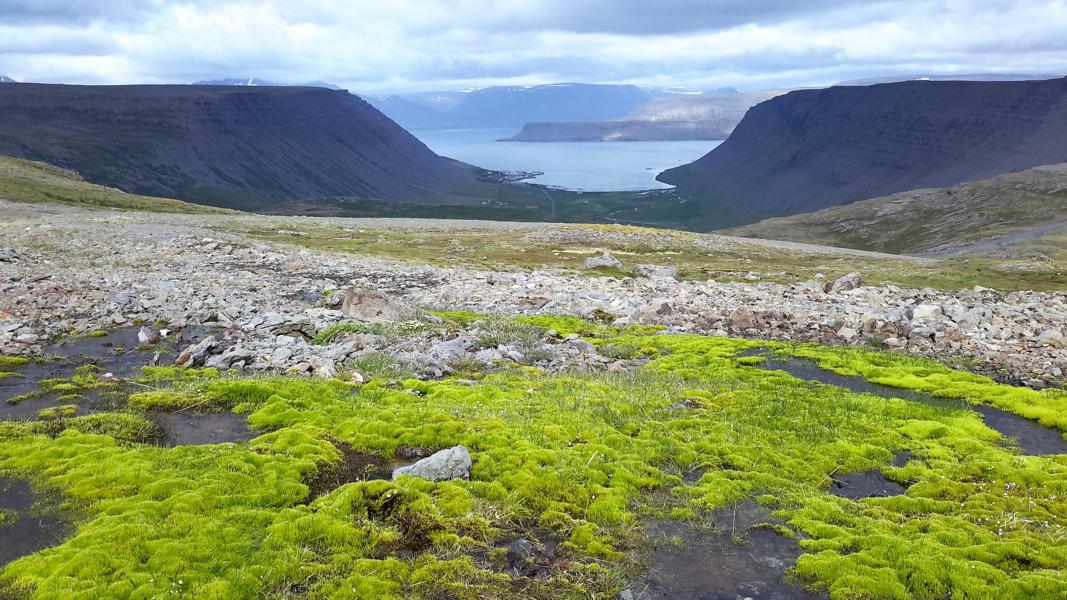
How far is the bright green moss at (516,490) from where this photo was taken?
34.3 ft

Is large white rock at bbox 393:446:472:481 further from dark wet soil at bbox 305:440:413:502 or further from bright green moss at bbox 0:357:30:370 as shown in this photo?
bright green moss at bbox 0:357:30:370

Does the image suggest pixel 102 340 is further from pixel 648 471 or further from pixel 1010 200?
pixel 1010 200

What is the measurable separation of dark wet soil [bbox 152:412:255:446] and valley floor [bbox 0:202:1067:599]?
0.35 ft

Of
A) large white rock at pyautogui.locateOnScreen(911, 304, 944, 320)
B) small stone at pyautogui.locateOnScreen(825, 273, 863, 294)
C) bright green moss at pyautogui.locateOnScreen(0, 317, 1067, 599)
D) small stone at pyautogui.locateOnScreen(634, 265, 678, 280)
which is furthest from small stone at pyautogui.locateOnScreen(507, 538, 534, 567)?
small stone at pyautogui.locateOnScreen(634, 265, 678, 280)

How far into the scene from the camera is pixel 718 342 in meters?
27.1

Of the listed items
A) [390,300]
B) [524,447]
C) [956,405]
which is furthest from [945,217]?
[524,447]

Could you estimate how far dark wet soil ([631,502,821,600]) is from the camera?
1070 centimetres

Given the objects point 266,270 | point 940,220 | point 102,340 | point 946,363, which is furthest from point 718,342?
point 940,220

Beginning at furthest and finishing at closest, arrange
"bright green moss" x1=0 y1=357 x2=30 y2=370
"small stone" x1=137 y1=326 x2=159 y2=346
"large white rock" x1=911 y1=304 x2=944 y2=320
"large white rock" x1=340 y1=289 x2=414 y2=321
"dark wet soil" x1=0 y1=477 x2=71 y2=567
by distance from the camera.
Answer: "large white rock" x1=911 y1=304 x2=944 y2=320 < "large white rock" x1=340 y1=289 x2=414 y2=321 < "small stone" x1=137 y1=326 x2=159 y2=346 < "bright green moss" x1=0 y1=357 x2=30 y2=370 < "dark wet soil" x1=0 y1=477 x2=71 y2=567

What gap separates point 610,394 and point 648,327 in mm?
11355

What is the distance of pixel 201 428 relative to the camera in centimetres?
1622

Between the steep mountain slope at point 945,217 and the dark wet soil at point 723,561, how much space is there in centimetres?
14354

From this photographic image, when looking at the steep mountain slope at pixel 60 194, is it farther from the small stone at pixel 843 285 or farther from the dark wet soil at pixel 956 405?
the dark wet soil at pixel 956 405

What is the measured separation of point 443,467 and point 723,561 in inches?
242
